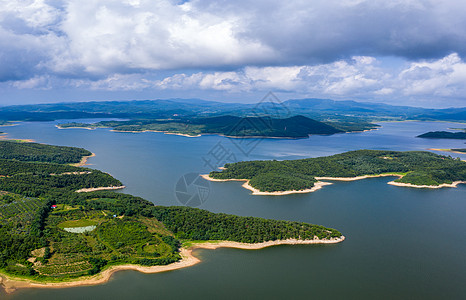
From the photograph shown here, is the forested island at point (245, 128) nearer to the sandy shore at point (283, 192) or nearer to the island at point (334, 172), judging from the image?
the island at point (334, 172)

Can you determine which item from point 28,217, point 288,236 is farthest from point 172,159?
point 288,236

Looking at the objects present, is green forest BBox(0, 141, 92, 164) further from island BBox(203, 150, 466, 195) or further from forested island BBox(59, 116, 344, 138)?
forested island BBox(59, 116, 344, 138)

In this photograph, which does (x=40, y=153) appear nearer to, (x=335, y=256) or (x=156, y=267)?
(x=156, y=267)

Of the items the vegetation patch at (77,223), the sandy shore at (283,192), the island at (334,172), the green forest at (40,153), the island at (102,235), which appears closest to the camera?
the island at (102,235)

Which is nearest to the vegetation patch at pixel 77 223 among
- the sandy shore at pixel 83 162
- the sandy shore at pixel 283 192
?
the sandy shore at pixel 283 192

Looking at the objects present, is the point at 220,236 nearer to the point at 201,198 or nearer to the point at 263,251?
the point at 263,251

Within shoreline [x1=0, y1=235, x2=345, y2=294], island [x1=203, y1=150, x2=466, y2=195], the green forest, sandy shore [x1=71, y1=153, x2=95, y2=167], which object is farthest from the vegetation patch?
the green forest
